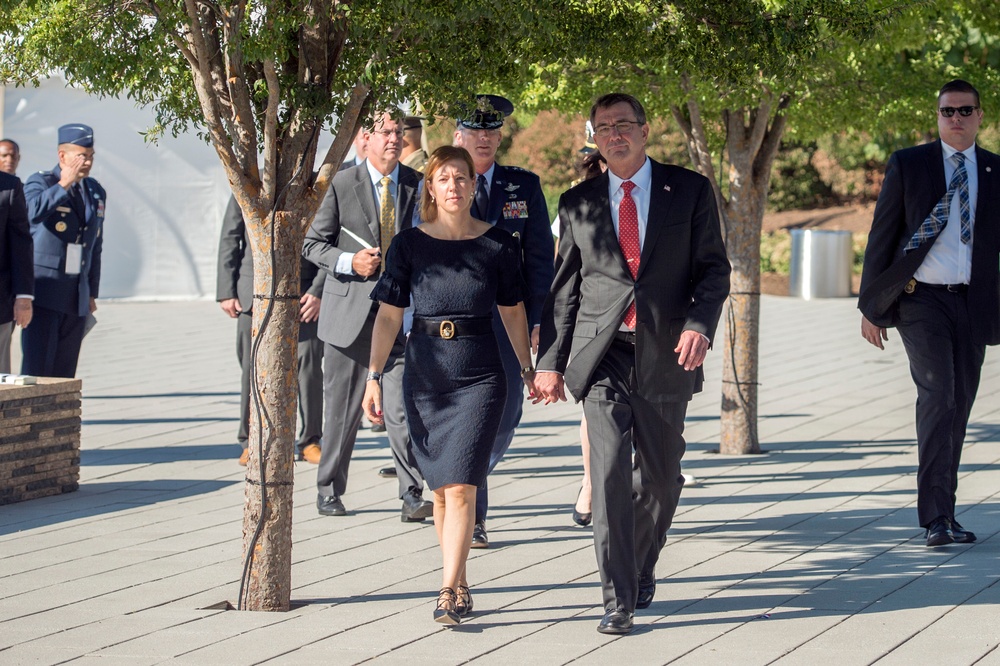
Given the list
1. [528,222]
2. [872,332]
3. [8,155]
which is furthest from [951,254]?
[8,155]

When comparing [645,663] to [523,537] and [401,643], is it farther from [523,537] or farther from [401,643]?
[523,537]

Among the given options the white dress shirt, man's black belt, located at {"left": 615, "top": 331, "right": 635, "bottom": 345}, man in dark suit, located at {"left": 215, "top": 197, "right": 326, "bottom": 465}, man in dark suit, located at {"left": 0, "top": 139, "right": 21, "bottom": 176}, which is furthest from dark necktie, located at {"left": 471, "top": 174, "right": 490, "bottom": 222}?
man in dark suit, located at {"left": 0, "top": 139, "right": 21, "bottom": 176}

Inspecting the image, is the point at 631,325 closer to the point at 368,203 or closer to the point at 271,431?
the point at 271,431

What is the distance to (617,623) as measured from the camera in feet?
17.8

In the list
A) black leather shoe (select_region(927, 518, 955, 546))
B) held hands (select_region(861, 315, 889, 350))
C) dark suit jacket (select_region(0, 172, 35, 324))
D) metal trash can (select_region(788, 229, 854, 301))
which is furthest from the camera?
metal trash can (select_region(788, 229, 854, 301))

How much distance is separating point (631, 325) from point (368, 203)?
8.59 feet

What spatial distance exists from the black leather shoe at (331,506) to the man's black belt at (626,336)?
8.72 feet

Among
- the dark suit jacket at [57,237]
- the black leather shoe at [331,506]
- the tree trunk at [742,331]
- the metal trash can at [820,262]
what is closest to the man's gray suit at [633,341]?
the black leather shoe at [331,506]

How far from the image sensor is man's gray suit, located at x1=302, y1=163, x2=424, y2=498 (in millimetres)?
7777

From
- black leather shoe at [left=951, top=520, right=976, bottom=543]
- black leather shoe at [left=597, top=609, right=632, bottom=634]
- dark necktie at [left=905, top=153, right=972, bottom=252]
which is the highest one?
dark necktie at [left=905, top=153, right=972, bottom=252]

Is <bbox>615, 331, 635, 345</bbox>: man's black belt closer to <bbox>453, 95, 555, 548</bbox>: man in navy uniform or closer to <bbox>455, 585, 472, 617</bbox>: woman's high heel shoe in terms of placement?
<bbox>455, 585, 472, 617</bbox>: woman's high heel shoe

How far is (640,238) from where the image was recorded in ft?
18.9

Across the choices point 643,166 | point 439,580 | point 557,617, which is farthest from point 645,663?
point 643,166

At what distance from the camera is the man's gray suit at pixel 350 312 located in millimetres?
7777
